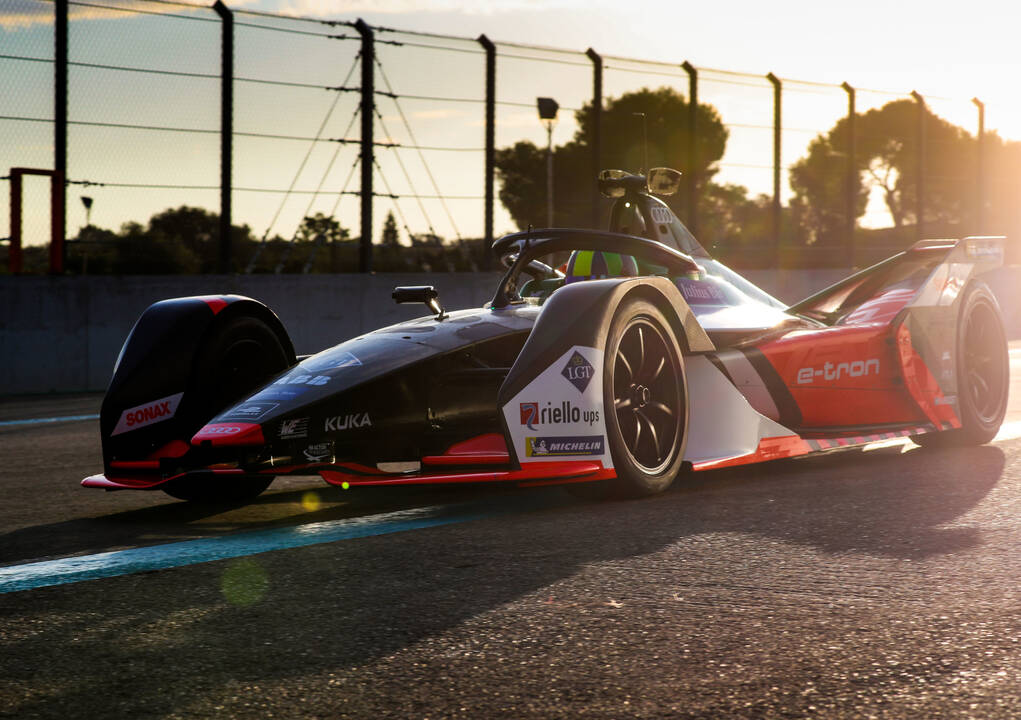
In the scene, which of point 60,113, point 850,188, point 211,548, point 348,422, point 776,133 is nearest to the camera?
point 211,548

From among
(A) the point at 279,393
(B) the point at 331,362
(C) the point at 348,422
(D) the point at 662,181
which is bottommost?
(C) the point at 348,422

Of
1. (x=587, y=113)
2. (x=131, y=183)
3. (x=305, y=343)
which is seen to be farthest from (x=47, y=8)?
(x=587, y=113)

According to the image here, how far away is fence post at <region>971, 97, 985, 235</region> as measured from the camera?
2336 centimetres

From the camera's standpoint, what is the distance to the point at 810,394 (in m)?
5.95

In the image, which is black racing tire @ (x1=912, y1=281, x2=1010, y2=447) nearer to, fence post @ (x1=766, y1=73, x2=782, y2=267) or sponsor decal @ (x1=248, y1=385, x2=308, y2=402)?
sponsor decal @ (x1=248, y1=385, x2=308, y2=402)

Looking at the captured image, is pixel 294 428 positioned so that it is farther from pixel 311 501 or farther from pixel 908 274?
pixel 908 274

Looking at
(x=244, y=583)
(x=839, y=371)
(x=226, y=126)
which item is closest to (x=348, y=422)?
(x=244, y=583)

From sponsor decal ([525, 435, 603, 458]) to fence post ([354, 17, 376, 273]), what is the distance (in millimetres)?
9648

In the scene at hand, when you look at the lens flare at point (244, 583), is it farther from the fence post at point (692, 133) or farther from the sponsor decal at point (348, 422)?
the fence post at point (692, 133)

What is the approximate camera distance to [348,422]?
4645 mm

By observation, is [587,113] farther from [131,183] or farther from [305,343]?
[131,183]

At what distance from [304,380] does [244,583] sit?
139 cm

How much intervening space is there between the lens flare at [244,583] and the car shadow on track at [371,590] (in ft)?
0.04

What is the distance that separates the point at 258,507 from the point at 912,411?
3.54 m
